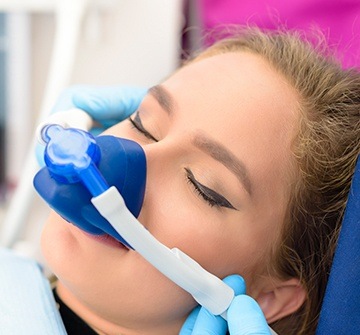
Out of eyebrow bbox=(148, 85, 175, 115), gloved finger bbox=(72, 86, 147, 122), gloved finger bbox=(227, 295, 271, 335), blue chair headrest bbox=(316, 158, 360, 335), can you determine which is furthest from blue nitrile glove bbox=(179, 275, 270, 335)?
gloved finger bbox=(72, 86, 147, 122)

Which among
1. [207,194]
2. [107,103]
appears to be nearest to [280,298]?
[207,194]

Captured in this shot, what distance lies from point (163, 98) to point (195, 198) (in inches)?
7.3

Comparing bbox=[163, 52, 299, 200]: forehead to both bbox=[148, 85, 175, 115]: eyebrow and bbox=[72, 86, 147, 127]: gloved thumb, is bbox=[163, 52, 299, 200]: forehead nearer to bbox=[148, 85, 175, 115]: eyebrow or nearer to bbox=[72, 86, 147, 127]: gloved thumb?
bbox=[148, 85, 175, 115]: eyebrow

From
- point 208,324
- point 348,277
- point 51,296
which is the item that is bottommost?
point 51,296

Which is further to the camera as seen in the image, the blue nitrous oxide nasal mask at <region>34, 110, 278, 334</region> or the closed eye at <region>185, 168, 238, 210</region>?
the closed eye at <region>185, 168, 238, 210</region>

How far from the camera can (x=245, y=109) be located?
108 cm

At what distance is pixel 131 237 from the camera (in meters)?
0.89

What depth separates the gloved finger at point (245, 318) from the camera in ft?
3.23

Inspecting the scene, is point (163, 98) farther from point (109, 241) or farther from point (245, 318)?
point (245, 318)

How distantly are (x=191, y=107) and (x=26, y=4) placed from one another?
91 cm

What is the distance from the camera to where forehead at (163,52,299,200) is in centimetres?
106

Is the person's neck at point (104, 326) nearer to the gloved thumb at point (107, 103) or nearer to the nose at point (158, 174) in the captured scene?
the nose at point (158, 174)

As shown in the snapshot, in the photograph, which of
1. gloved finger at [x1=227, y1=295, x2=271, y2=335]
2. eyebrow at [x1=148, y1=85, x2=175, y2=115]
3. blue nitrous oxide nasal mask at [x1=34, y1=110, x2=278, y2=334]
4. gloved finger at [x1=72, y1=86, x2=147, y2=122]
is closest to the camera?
blue nitrous oxide nasal mask at [x1=34, y1=110, x2=278, y2=334]

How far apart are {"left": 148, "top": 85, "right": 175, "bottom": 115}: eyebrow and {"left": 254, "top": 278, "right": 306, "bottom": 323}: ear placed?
35 cm
